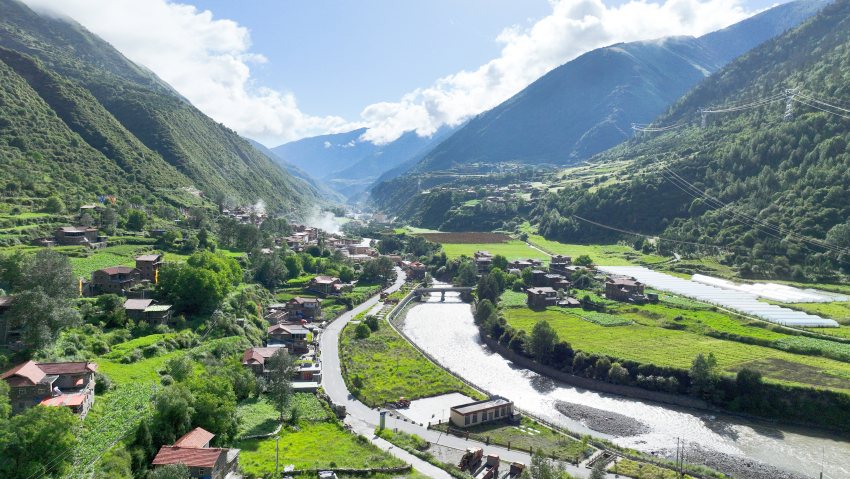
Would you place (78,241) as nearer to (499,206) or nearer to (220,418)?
(220,418)

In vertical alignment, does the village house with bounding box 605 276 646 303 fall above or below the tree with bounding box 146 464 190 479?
above

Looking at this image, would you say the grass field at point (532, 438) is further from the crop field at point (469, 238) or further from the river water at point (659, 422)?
the crop field at point (469, 238)

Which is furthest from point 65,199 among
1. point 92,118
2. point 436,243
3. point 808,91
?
point 808,91

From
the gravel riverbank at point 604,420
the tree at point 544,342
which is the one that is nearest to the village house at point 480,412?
the gravel riverbank at point 604,420

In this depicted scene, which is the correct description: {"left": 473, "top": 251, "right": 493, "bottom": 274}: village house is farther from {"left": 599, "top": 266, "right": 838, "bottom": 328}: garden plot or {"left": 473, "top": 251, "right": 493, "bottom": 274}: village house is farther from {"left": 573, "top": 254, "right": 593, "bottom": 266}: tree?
{"left": 599, "top": 266, "right": 838, "bottom": 328}: garden plot

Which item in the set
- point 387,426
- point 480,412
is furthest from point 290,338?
point 480,412

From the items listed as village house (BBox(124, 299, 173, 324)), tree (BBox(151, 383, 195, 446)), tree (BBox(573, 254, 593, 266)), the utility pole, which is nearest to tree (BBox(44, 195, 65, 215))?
village house (BBox(124, 299, 173, 324))

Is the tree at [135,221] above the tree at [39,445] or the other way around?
above
